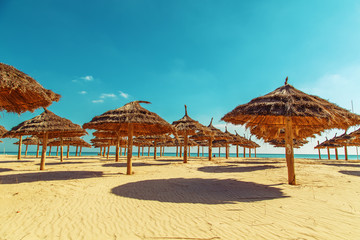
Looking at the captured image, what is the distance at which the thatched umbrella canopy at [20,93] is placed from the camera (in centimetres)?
470

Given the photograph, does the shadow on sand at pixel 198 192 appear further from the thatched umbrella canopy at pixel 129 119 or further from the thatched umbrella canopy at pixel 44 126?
the thatched umbrella canopy at pixel 44 126

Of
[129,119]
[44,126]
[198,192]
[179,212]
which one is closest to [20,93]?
[129,119]

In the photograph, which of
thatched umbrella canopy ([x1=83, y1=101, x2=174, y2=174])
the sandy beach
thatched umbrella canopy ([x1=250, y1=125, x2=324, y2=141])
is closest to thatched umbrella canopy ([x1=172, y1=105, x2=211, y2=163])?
thatched umbrella canopy ([x1=250, y1=125, x2=324, y2=141])

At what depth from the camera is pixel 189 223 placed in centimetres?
332

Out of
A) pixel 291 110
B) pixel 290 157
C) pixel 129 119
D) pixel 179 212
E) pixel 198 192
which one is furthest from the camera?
pixel 129 119

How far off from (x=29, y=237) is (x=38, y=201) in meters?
2.05

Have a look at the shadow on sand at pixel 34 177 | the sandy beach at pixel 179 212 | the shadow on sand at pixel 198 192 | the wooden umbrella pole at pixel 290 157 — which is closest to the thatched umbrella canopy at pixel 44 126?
the shadow on sand at pixel 34 177

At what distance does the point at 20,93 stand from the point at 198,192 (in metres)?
6.36

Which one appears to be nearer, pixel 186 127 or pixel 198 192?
pixel 198 192

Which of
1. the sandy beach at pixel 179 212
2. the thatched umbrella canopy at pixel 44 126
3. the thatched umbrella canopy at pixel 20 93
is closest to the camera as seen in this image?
the sandy beach at pixel 179 212

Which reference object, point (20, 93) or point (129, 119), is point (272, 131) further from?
point (20, 93)

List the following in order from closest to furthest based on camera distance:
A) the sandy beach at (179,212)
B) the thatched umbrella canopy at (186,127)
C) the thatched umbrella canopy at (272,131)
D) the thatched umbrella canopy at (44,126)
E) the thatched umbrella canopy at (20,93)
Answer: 1. the sandy beach at (179,212)
2. the thatched umbrella canopy at (20,93)
3. the thatched umbrella canopy at (44,126)
4. the thatched umbrella canopy at (272,131)
5. the thatched umbrella canopy at (186,127)

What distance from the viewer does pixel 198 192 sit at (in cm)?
549

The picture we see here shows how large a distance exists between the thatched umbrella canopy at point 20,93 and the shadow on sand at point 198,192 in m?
3.88
